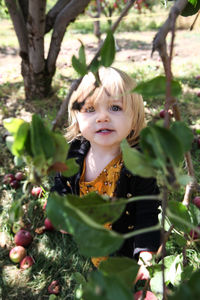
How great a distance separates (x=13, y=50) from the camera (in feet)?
16.5

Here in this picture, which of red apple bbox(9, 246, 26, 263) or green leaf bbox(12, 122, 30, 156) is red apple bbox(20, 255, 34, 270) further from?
green leaf bbox(12, 122, 30, 156)

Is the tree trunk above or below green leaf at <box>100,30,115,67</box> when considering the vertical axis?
below

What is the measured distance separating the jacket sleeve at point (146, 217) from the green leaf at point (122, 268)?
731 millimetres

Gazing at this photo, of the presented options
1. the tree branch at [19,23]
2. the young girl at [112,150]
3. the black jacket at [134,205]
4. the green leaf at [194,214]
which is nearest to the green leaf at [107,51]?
the green leaf at [194,214]

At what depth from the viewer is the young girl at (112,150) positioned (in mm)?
1008

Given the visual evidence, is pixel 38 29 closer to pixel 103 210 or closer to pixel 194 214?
pixel 194 214

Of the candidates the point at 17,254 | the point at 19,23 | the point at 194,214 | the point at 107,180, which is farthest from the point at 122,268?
the point at 19,23

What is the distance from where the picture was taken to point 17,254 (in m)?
1.44

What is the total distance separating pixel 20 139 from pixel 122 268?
199mm

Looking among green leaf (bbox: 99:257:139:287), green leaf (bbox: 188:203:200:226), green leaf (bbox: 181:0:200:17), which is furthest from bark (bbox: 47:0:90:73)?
green leaf (bbox: 99:257:139:287)

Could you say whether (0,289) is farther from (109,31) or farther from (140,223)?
(109,31)

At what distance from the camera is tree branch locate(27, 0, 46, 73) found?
81.8 inches

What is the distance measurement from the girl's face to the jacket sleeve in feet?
0.71

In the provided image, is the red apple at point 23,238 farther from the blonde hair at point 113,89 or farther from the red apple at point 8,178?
the blonde hair at point 113,89
